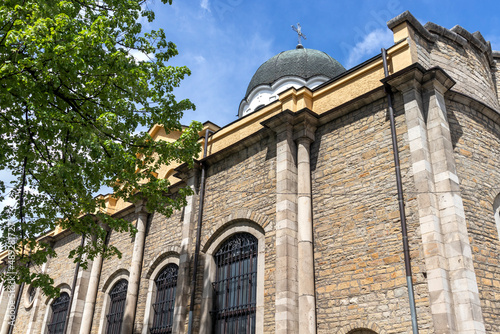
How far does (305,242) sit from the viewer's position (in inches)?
390

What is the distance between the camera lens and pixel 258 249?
10.9 metres

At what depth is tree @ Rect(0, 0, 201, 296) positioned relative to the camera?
287 inches

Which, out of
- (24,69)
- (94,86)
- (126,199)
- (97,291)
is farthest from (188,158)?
(97,291)

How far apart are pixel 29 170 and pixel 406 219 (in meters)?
7.09

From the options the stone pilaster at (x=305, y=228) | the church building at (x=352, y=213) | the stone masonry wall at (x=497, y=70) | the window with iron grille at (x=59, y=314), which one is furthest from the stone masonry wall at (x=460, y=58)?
the window with iron grille at (x=59, y=314)

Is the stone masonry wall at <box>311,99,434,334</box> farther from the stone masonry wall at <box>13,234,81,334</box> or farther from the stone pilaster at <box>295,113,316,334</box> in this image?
the stone masonry wall at <box>13,234,81,334</box>

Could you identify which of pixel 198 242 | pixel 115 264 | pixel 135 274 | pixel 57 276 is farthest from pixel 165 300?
pixel 57 276

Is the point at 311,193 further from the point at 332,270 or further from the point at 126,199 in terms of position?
the point at 126,199

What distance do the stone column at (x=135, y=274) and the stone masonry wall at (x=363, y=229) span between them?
22.1 feet

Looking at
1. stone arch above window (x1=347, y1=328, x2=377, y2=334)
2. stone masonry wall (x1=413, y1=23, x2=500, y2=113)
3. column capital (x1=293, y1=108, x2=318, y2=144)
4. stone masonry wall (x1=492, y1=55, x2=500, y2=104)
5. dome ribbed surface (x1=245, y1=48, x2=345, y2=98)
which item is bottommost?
stone arch above window (x1=347, y1=328, x2=377, y2=334)

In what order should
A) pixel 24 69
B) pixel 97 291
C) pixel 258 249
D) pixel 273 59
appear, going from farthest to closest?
pixel 273 59 < pixel 97 291 < pixel 258 249 < pixel 24 69

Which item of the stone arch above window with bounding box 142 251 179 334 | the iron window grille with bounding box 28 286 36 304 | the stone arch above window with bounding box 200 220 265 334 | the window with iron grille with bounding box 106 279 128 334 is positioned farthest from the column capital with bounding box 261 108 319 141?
the iron window grille with bounding box 28 286 36 304

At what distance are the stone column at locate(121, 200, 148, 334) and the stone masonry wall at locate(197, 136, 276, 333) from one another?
3.17m

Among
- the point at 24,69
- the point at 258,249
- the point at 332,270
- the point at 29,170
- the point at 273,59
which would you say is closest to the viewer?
the point at 24,69
